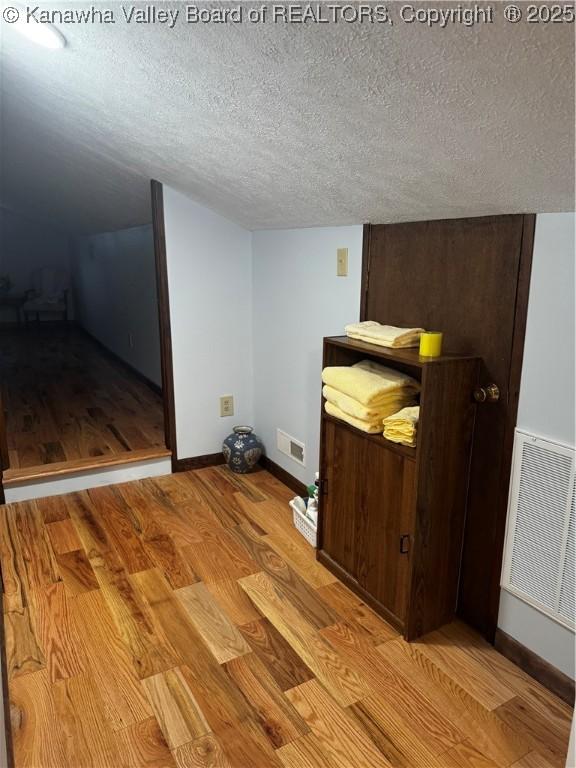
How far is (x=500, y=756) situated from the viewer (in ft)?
4.26

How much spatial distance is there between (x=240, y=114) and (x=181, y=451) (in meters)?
1.97

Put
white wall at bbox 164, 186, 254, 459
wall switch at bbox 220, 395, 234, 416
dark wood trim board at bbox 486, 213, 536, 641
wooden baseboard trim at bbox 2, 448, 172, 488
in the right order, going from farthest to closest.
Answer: wall switch at bbox 220, 395, 234, 416, white wall at bbox 164, 186, 254, 459, wooden baseboard trim at bbox 2, 448, 172, 488, dark wood trim board at bbox 486, 213, 536, 641

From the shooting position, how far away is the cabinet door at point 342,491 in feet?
6.07

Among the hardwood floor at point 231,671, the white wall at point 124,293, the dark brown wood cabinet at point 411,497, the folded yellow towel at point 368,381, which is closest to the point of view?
the hardwood floor at point 231,671

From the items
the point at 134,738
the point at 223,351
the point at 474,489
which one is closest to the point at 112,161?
the point at 223,351

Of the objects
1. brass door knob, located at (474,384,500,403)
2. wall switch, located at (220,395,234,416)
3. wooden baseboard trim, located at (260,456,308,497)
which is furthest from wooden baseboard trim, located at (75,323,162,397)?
brass door knob, located at (474,384,500,403)

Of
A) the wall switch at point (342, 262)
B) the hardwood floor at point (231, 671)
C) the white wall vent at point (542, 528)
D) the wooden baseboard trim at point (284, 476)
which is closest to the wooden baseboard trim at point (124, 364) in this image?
the wooden baseboard trim at point (284, 476)

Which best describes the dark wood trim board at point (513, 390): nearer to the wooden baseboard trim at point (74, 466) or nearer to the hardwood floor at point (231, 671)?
the hardwood floor at point (231, 671)

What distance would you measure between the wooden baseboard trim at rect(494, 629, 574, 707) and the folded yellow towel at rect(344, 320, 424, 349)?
964mm

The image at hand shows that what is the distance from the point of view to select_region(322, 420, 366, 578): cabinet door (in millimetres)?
1851

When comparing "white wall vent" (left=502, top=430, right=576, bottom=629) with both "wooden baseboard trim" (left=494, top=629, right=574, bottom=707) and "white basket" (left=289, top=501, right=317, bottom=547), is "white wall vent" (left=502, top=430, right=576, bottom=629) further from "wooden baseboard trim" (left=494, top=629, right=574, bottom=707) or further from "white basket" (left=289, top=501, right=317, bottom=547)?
"white basket" (left=289, top=501, right=317, bottom=547)

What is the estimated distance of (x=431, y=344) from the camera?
1598 mm

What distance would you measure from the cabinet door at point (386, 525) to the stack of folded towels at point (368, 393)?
0.11 metres

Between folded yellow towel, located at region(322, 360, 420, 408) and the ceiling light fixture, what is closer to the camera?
the ceiling light fixture
